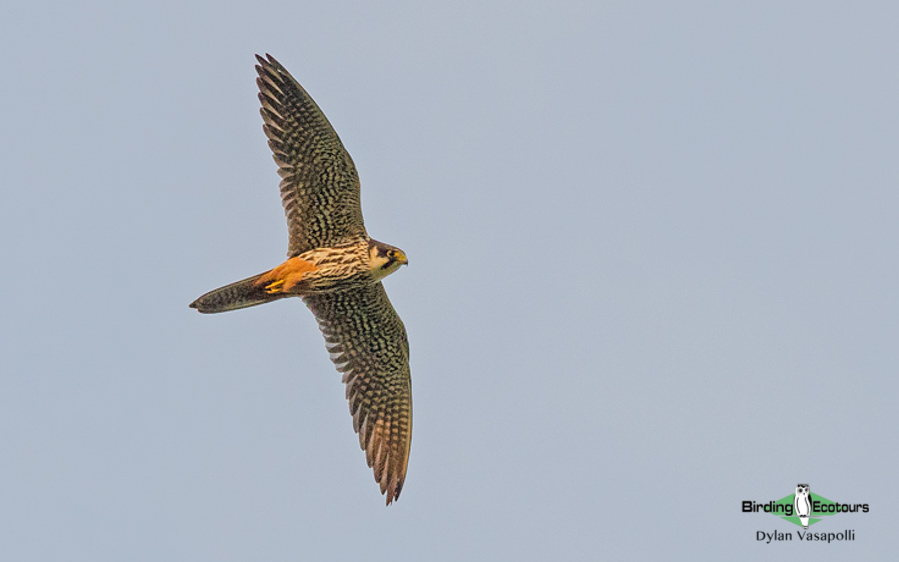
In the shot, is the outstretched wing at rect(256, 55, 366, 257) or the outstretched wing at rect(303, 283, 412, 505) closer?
the outstretched wing at rect(256, 55, 366, 257)

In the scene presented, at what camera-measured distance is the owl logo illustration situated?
18.3m

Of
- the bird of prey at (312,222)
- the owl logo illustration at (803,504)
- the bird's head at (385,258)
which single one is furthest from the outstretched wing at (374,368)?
the owl logo illustration at (803,504)

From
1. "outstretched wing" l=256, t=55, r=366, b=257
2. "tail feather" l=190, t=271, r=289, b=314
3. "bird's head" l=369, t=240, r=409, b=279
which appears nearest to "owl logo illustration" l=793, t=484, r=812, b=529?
"bird's head" l=369, t=240, r=409, b=279

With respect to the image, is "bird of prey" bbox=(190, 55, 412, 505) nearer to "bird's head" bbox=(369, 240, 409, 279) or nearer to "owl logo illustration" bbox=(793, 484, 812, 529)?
"bird's head" bbox=(369, 240, 409, 279)

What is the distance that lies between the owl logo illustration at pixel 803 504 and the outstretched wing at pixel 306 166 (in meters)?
7.36

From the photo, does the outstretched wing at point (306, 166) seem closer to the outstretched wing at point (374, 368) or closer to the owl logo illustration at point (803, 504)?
the outstretched wing at point (374, 368)

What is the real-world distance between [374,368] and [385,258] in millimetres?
2040

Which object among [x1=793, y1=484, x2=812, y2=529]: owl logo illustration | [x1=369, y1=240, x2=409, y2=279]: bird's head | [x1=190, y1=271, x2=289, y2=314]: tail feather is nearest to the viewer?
[x1=190, y1=271, x2=289, y2=314]: tail feather

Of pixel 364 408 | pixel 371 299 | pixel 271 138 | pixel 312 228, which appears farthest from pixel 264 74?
pixel 364 408

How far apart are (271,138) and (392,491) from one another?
4.96 meters

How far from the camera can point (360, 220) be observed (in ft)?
55.1

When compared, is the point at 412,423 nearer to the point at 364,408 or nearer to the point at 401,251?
the point at 364,408

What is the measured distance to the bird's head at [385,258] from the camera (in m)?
16.5

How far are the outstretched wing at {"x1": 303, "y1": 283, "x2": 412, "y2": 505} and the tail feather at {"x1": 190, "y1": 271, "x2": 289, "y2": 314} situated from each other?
1164mm
